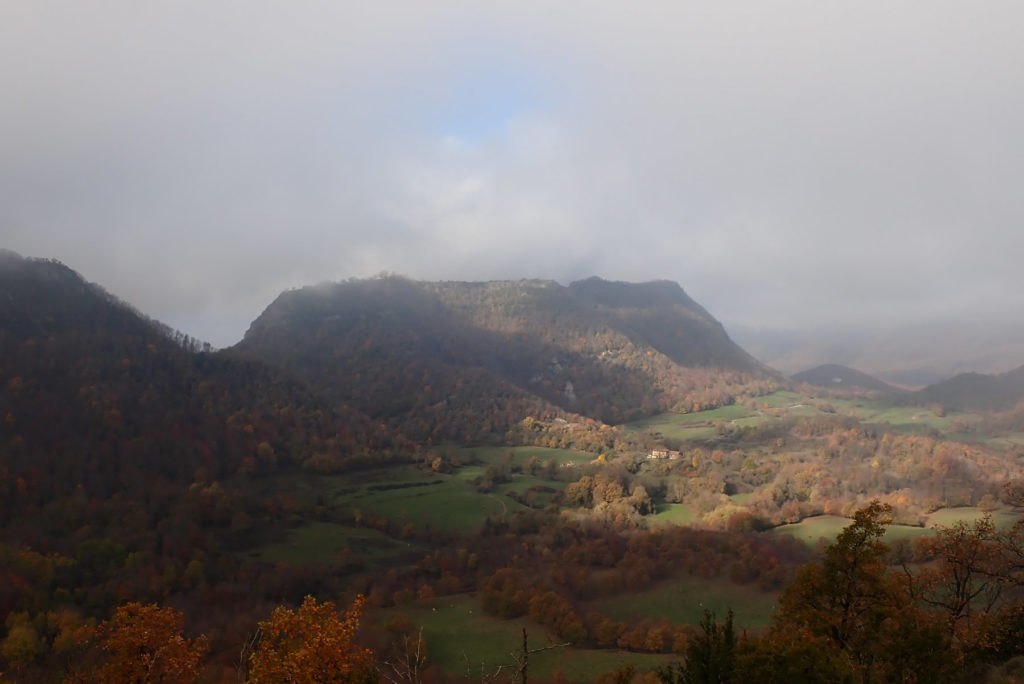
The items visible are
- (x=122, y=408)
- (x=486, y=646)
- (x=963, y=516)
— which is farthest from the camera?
(x=122, y=408)

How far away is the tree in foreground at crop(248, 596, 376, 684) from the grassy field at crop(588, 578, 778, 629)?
45890 mm

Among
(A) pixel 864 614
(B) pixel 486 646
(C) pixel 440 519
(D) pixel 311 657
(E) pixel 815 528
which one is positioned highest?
(D) pixel 311 657

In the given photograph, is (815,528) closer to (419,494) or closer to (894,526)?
(894,526)

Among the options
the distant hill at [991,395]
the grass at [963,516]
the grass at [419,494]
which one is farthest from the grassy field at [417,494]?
the distant hill at [991,395]

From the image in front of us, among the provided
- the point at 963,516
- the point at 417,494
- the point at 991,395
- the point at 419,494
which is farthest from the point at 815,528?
the point at 991,395

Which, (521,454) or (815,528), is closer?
(815,528)

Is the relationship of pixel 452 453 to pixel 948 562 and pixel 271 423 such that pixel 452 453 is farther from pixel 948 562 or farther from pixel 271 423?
pixel 948 562

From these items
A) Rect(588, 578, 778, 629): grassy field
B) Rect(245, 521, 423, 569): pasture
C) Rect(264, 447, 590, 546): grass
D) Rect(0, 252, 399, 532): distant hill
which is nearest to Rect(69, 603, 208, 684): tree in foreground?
Rect(588, 578, 778, 629): grassy field

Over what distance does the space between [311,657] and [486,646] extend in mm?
38831

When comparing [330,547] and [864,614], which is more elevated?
[864,614]

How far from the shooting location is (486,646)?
4950 cm

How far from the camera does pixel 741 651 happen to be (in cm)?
1861

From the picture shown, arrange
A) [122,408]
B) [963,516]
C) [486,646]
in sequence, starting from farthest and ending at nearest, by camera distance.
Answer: [122,408], [963,516], [486,646]

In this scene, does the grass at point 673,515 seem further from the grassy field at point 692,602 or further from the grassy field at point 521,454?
the grassy field at point 521,454
